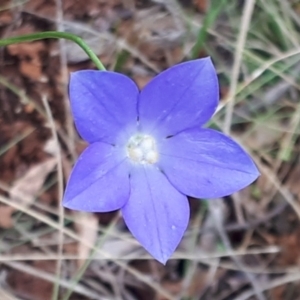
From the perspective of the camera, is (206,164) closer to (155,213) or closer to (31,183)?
(155,213)

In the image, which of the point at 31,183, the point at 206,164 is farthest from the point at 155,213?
the point at 31,183

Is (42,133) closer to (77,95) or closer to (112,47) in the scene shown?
(112,47)

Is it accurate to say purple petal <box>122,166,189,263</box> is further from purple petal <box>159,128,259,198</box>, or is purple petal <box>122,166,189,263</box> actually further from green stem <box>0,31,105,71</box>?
green stem <box>0,31,105,71</box>

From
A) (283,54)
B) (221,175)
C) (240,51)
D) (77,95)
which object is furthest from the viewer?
(283,54)

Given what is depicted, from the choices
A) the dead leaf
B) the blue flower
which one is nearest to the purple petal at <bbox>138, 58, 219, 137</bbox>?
the blue flower

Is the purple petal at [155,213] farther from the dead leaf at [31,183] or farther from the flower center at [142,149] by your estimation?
the dead leaf at [31,183]

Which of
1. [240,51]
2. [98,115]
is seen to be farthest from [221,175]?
[240,51]

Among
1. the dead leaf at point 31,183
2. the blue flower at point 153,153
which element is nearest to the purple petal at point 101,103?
the blue flower at point 153,153
